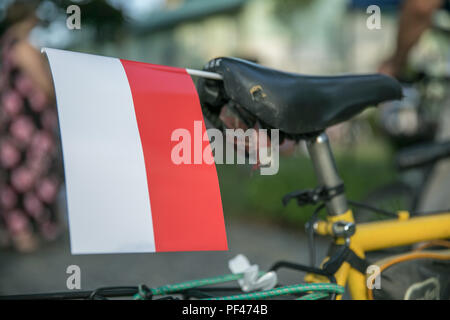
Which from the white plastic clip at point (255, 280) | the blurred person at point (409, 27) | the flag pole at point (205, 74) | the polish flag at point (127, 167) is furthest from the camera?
the blurred person at point (409, 27)

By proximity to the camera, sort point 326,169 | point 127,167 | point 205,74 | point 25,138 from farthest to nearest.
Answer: point 25,138 < point 326,169 < point 205,74 < point 127,167

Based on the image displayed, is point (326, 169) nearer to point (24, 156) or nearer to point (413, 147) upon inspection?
point (413, 147)

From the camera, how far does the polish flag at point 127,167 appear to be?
0.87 meters

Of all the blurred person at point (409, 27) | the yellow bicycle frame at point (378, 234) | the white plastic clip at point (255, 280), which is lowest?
the white plastic clip at point (255, 280)

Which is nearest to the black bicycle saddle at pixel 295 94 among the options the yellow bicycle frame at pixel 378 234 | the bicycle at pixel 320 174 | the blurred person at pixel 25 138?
the bicycle at pixel 320 174

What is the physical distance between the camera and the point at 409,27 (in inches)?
76.7

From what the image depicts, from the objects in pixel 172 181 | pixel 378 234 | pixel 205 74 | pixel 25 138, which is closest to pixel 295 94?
pixel 205 74

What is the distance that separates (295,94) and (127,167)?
427 millimetres

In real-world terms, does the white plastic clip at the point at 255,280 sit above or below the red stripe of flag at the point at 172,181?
below

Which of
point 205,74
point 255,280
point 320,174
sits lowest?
point 255,280

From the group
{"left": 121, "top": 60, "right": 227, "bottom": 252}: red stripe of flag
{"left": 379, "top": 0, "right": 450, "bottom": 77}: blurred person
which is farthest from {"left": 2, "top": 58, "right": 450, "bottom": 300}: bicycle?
{"left": 379, "top": 0, "right": 450, "bottom": 77}: blurred person

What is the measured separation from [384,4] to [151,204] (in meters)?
3.75

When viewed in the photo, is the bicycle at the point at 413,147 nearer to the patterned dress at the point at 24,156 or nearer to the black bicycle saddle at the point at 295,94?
the black bicycle saddle at the point at 295,94
